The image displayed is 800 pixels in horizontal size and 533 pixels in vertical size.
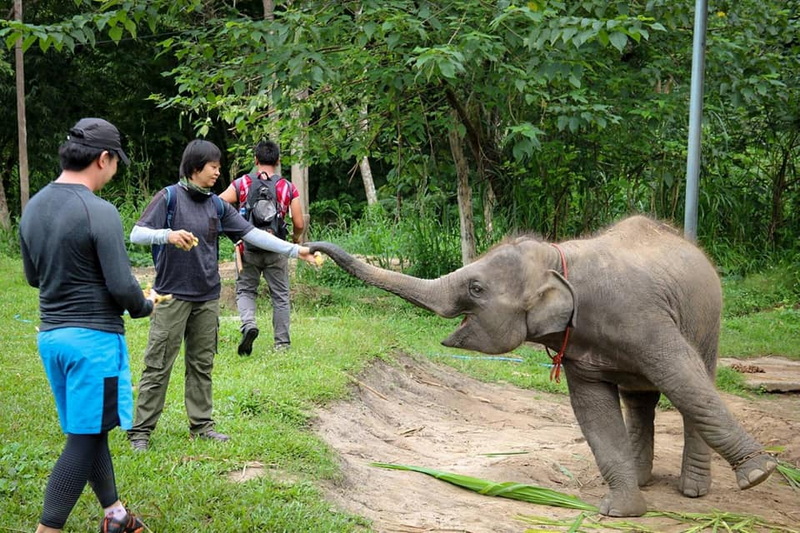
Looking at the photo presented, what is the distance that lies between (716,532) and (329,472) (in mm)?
2253

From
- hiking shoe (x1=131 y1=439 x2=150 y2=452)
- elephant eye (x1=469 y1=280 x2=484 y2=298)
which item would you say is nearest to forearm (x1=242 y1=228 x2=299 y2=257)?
elephant eye (x1=469 y1=280 x2=484 y2=298)

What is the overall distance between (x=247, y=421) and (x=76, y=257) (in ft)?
8.62

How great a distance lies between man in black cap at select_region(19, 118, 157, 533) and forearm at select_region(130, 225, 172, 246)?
982 millimetres

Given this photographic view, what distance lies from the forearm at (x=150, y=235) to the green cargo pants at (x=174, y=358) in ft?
1.70

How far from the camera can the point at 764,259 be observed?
15852 mm

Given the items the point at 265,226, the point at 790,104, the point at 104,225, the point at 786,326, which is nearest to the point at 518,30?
the point at 265,226

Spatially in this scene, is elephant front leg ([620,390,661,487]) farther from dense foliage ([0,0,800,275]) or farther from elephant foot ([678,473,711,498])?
dense foliage ([0,0,800,275])

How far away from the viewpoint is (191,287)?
5.92 metres

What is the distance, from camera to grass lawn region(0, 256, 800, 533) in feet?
15.8

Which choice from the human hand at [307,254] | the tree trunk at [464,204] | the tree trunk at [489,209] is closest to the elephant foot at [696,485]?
the human hand at [307,254]

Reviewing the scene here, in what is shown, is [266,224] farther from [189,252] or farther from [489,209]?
[489,209]

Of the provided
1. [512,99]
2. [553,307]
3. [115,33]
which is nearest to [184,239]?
[553,307]

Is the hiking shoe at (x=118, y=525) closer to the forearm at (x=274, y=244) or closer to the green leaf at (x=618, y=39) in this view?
the forearm at (x=274, y=244)

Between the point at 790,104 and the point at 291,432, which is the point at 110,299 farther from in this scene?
the point at 790,104
